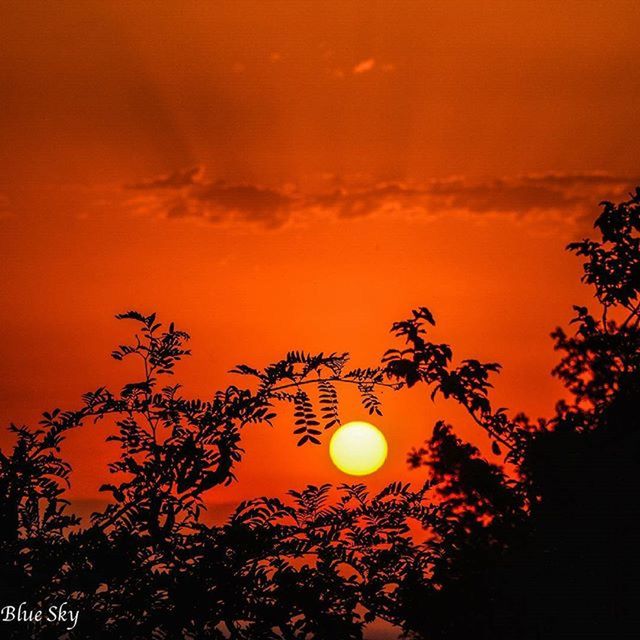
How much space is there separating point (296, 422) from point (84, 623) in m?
2.10

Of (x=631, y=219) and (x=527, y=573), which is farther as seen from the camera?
(x=631, y=219)

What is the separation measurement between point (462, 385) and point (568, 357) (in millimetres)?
4631

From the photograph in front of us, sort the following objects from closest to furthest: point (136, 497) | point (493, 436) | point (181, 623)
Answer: point (181, 623), point (136, 497), point (493, 436)

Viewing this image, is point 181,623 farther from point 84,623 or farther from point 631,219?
point 631,219

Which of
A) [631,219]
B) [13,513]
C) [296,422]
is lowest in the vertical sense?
[13,513]

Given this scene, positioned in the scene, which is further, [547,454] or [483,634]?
[547,454]

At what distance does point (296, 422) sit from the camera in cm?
615

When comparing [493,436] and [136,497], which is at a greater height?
[493,436]

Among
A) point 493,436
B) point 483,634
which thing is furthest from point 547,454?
point 483,634

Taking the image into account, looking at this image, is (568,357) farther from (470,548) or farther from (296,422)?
(296,422)

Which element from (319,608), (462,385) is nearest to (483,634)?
(319,608)

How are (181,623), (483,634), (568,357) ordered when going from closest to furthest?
(181,623) → (483,634) → (568,357)

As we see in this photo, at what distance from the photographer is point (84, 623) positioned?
17.9ft

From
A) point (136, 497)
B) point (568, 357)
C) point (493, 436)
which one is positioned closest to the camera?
point (136, 497)
